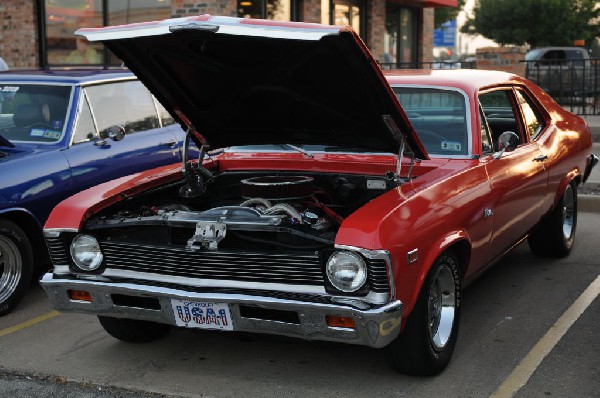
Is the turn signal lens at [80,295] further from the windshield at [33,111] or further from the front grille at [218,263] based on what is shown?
the windshield at [33,111]

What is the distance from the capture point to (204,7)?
1470 centimetres

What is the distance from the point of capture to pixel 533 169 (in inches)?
243

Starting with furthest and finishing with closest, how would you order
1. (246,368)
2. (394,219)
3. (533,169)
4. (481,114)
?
(533,169)
(481,114)
(246,368)
(394,219)

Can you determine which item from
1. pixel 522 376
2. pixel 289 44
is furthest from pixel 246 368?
pixel 289 44

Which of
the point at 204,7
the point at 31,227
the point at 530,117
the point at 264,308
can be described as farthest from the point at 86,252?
the point at 204,7

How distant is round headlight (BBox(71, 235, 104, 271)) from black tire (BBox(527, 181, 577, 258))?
3.61 metres

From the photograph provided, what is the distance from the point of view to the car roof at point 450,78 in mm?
5906

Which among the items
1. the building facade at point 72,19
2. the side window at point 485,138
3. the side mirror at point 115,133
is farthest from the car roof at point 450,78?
the building facade at point 72,19

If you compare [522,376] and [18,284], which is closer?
[522,376]

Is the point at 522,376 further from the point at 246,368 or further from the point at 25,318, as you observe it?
the point at 25,318

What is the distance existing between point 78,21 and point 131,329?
1214cm

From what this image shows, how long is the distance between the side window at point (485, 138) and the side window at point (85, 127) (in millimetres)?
3154

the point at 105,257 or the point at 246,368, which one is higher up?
the point at 105,257

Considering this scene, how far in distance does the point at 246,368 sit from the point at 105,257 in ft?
3.30
